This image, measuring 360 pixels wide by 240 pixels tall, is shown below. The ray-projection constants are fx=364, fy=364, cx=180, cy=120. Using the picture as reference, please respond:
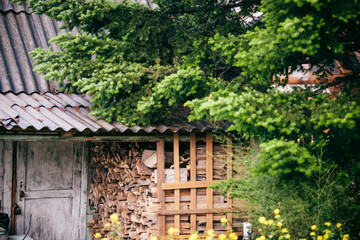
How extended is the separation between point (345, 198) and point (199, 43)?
2.97 metres

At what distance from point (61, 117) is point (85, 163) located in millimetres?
2478

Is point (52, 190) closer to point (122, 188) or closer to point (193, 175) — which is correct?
point (122, 188)

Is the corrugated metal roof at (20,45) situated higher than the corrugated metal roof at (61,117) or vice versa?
the corrugated metal roof at (20,45)

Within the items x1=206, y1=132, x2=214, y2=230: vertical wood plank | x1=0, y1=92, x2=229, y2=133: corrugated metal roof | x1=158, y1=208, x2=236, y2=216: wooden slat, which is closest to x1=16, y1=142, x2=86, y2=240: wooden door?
x1=0, y1=92, x2=229, y2=133: corrugated metal roof

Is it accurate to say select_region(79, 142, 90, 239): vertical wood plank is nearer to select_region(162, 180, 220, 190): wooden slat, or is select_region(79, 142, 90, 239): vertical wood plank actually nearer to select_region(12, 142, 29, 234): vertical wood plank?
select_region(12, 142, 29, 234): vertical wood plank

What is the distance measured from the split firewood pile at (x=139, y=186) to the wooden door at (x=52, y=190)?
1.51 ft

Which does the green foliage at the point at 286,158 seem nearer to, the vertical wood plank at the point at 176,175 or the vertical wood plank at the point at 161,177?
the vertical wood plank at the point at 176,175

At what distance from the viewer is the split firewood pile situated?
5801mm

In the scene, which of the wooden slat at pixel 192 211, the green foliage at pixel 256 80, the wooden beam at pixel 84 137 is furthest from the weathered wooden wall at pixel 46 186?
the wooden slat at pixel 192 211

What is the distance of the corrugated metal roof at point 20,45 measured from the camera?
6.36 metres

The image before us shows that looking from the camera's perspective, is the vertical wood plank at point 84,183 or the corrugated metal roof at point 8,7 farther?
the vertical wood plank at point 84,183

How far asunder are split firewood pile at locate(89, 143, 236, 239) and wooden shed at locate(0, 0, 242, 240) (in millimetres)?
17

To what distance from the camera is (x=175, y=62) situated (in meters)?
5.75

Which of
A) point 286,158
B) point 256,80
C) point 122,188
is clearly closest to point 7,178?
point 122,188
